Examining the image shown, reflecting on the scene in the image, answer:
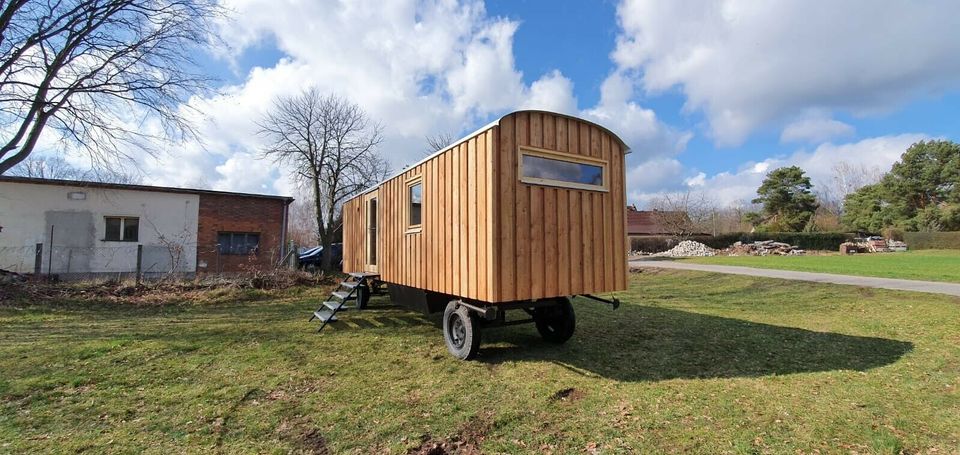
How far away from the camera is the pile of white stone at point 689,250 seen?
29.4 m

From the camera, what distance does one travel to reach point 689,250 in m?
30.0

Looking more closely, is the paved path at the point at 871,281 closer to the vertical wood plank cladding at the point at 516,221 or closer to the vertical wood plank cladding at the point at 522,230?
the vertical wood plank cladding at the point at 516,221

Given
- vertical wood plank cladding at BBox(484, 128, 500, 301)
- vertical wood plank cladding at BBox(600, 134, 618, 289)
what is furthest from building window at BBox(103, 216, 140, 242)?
vertical wood plank cladding at BBox(600, 134, 618, 289)

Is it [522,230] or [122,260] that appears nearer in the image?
[522,230]

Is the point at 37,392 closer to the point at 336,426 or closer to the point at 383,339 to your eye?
the point at 336,426

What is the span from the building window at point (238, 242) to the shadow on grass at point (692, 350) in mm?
13787

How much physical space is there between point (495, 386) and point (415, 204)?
332cm

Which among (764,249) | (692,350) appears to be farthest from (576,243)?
(764,249)

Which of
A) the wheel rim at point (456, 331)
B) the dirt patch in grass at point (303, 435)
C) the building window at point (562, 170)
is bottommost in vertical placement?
the dirt patch in grass at point (303, 435)

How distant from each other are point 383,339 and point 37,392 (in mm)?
3679

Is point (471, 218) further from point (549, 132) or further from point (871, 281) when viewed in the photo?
point (871, 281)

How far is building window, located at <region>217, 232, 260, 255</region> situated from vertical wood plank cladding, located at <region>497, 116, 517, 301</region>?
49.8 feet

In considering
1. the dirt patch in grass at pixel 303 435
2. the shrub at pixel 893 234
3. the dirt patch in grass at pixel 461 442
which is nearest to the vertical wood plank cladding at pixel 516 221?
the dirt patch in grass at pixel 461 442

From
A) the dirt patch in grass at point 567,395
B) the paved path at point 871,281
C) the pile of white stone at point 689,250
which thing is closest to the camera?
the dirt patch in grass at point 567,395
